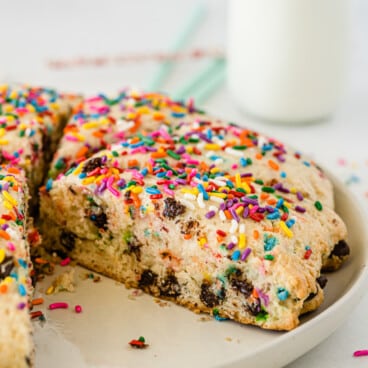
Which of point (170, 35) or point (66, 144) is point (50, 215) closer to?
point (66, 144)

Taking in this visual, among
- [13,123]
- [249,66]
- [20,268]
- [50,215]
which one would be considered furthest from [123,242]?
[249,66]

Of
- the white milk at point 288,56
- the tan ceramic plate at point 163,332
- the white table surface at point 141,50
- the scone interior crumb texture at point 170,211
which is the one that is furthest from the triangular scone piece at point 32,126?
the white table surface at point 141,50

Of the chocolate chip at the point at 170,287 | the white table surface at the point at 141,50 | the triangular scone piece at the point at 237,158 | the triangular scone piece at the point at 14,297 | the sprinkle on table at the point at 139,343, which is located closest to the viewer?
the triangular scone piece at the point at 14,297

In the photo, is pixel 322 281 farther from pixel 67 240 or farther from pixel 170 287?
pixel 67 240

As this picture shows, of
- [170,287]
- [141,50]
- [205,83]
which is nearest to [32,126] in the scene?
[170,287]

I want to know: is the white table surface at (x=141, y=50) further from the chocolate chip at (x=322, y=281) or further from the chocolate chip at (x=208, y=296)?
the chocolate chip at (x=208, y=296)
